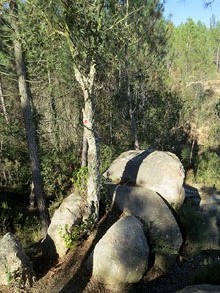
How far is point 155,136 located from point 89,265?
8.19 meters

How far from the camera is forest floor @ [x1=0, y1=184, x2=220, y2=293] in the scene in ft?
15.6

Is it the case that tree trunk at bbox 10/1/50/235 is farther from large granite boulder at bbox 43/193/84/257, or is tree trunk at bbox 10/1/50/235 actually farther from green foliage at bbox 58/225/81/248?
green foliage at bbox 58/225/81/248

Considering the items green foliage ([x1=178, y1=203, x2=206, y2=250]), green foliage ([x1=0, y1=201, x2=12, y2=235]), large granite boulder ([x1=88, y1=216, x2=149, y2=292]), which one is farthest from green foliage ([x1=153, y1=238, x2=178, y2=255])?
green foliage ([x1=0, y1=201, x2=12, y2=235])

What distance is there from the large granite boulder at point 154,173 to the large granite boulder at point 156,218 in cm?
32

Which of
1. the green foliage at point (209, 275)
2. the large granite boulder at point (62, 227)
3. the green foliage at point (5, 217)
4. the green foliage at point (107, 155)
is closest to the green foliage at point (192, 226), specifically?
the green foliage at point (209, 275)

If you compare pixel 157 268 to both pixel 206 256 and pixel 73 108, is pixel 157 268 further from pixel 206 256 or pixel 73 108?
pixel 73 108

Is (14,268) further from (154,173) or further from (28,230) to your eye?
(28,230)

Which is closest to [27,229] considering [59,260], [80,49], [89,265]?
[59,260]

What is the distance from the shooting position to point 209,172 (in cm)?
1106

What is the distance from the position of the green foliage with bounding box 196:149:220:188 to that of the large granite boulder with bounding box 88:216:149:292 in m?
6.03

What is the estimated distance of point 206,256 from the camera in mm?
6020

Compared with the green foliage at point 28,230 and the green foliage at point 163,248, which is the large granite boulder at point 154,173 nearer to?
the green foliage at point 163,248

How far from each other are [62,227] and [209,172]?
6.81 m

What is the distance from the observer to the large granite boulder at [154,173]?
6.98m
